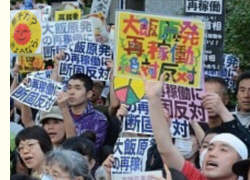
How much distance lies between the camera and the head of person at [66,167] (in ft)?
14.5

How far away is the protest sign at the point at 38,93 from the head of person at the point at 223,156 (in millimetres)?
2617

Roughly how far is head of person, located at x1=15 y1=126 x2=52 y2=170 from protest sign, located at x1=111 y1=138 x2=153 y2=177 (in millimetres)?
550

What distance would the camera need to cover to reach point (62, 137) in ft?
21.2

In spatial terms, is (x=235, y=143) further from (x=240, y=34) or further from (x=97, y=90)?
(x=240, y=34)

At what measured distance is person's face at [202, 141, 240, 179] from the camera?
4.16 meters

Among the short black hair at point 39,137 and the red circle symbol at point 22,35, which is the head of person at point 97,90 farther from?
the short black hair at point 39,137

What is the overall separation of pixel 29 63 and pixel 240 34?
9.67 ft

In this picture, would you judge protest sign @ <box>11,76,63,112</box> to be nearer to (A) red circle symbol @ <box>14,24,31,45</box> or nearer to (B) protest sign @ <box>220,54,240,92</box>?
(A) red circle symbol @ <box>14,24,31,45</box>

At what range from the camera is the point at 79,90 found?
22.6 ft

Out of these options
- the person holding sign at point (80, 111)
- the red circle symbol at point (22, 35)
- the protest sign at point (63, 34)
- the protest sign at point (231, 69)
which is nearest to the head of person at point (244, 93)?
the protest sign at point (231, 69)

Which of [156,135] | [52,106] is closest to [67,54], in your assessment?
[52,106]

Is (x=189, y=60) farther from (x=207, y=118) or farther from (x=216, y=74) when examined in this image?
(x=216, y=74)

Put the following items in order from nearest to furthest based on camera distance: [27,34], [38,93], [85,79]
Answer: [38,93], [85,79], [27,34]

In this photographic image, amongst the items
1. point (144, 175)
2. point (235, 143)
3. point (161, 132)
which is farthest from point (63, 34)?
point (235, 143)
